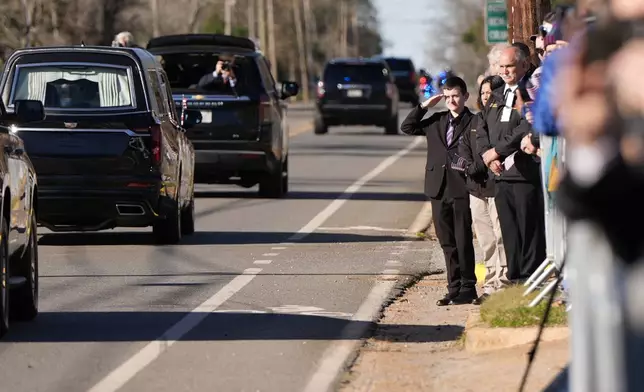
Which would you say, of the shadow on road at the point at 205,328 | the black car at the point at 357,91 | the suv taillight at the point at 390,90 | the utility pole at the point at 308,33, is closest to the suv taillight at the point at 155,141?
the shadow on road at the point at 205,328

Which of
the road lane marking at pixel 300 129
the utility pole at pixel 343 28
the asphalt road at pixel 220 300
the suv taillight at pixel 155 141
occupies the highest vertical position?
the suv taillight at pixel 155 141

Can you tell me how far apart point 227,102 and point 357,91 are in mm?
22347

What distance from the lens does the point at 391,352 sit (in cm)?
963

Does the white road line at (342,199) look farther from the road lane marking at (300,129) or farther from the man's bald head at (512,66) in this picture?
the road lane marking at (300,129)

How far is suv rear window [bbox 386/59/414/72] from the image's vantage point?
202 ft

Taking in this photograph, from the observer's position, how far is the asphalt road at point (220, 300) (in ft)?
29.3

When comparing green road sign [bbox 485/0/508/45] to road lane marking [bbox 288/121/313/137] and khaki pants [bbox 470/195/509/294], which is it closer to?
khaki pants [bbox 470/195/509/294]

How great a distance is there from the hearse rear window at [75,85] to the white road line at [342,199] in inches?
92.3

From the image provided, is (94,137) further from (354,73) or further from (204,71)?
(354,73)

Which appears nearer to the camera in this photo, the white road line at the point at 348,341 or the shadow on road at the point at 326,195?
the white road line at the point at 348,341

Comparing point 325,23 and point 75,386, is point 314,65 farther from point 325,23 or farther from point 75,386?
point 75,386

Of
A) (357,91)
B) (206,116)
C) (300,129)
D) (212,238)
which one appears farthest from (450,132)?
(300,129)

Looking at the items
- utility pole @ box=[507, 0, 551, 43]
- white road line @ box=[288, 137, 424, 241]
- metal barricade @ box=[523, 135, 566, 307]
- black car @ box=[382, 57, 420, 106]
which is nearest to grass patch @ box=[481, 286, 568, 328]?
metal barricade @ box=[523, 135, 566, 307]

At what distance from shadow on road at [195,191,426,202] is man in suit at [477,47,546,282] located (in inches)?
451
